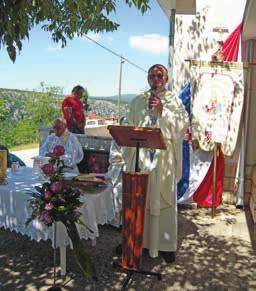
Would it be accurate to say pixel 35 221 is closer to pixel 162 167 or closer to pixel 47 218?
pixel 47 218

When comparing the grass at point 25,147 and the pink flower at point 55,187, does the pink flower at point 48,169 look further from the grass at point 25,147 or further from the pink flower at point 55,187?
the grass at point 25,147

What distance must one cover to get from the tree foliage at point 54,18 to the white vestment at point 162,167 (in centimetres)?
95

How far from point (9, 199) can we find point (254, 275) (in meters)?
2.32

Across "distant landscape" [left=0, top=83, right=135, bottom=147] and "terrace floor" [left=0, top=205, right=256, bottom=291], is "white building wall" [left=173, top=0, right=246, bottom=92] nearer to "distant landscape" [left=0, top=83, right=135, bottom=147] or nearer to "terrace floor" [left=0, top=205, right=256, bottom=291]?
"terrace floor" [left=0, top=205, right=256, bottom=291]

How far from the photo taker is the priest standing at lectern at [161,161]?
3.83 metres

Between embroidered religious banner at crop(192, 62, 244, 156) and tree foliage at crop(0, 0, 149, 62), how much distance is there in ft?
5.49

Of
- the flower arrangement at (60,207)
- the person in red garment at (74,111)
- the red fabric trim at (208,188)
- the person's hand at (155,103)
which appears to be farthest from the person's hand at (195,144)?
the flower arrangement at (60,207)

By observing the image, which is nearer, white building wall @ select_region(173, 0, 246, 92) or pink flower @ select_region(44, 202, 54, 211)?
pink flower @ select_region(44, 202, 54, 211)

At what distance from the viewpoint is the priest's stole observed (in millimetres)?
3357

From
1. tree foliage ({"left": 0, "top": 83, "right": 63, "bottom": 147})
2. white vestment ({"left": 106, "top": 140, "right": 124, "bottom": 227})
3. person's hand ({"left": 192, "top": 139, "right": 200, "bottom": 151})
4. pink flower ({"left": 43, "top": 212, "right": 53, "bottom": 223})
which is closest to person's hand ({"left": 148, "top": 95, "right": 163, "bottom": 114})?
white vestment ({"left": 106, "top": 140, "right": 124, "bottom": 227})

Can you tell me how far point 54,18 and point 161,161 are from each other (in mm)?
→ 1600

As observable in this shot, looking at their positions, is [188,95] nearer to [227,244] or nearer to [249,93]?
[249,93]

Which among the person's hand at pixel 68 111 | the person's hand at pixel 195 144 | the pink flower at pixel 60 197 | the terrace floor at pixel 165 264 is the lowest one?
the terrace floor at pixel 165 264

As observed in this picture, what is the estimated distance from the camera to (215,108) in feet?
19.2
